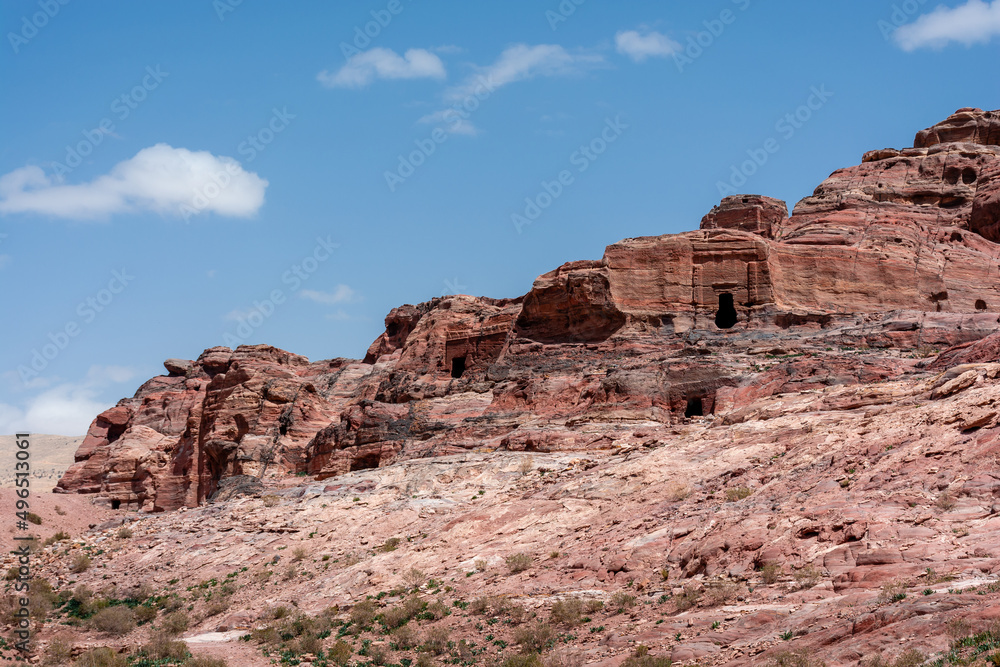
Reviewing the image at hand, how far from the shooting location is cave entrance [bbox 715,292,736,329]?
46969 millimetres

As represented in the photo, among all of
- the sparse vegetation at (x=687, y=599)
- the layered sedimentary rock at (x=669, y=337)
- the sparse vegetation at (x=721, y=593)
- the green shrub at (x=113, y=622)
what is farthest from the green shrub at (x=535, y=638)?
the layered sedimentary rock at (x=669, y=337)

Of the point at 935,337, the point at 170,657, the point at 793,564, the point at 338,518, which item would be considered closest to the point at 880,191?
the point at 935,337

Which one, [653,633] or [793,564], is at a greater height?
[793,564]

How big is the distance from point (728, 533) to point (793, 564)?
246 centimetres

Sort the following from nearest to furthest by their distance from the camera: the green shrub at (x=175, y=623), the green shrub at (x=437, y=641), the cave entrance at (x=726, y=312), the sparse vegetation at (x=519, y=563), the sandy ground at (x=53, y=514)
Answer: the green shrub at (x=437, y=641) < the sparse vegetation at (x=519, y=563) < the green shrub at (x=175, y=623) < the sandy ground at (x=53, y=514) < the cave entrance at (x=726, y=312)

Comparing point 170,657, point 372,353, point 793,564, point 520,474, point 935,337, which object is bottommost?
point 170,657

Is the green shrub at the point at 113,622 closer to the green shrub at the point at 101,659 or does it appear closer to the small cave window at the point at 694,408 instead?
the green shrub at the point at 101,659

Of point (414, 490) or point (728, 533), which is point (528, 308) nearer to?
point (414, 490)

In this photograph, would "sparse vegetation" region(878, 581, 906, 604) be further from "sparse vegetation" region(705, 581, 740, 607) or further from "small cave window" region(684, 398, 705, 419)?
"small cave window" region(684, 398, 705, 419)

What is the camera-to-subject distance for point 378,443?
42625 millimetres

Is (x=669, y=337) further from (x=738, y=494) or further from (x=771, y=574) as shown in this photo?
(x=771, y=574)

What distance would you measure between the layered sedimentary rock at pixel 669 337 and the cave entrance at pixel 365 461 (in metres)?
0.05

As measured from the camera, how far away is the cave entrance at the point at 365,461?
4209 centimetres

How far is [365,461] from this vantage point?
139 feet
